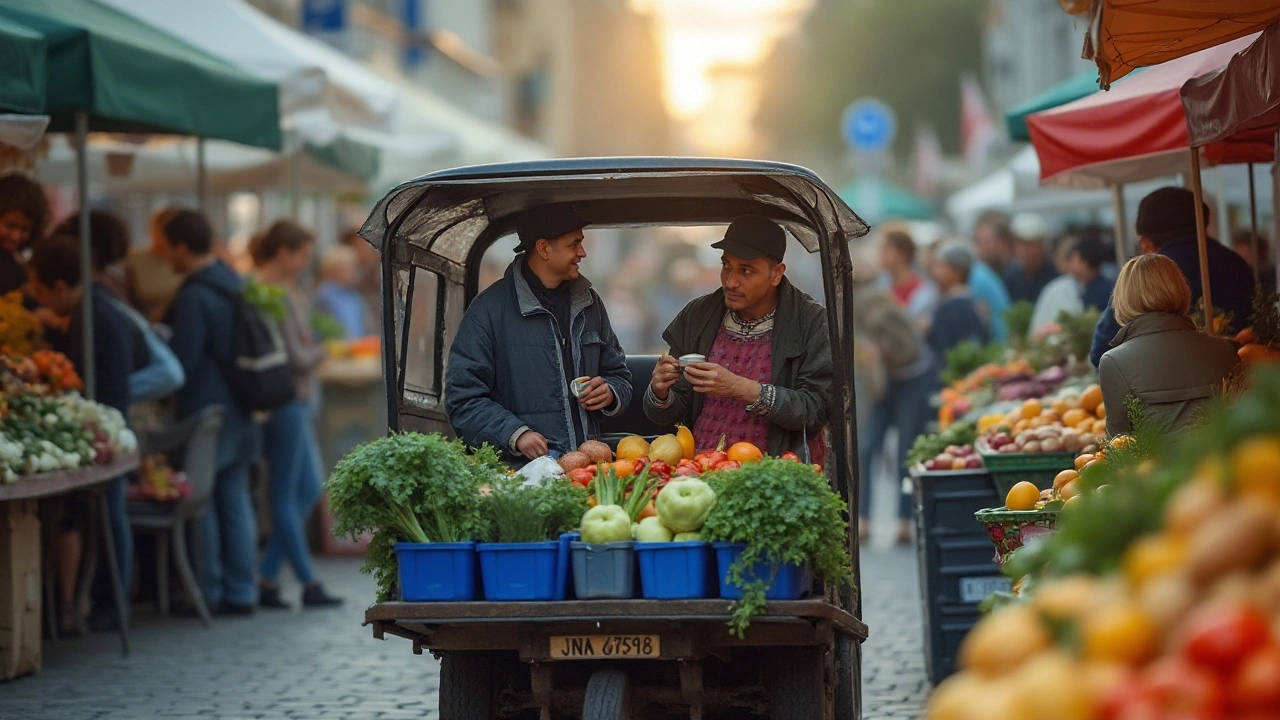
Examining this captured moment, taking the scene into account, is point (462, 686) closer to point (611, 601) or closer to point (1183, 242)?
point (611, 601)

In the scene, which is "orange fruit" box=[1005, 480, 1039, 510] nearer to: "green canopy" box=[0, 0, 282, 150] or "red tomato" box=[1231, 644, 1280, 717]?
"red tomato" box=[1231, 644, 1280, 717]

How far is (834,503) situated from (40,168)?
36.5 feet

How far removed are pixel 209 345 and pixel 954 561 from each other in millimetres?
5071

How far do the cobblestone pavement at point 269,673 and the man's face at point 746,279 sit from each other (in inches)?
78.4

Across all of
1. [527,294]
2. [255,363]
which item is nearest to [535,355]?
[527,294]

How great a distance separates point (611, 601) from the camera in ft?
17.7

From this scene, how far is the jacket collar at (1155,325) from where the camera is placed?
6656mm

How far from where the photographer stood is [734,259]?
6.84 meters

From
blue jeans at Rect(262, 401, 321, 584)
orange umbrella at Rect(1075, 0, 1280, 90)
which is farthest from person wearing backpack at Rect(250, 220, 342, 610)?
orange umbrella at Rect(1075, 0, 1280, 90)

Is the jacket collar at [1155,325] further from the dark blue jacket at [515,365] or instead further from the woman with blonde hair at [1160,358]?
the dark blue jacket at [515,365]

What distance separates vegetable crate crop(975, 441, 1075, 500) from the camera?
25.8 ft

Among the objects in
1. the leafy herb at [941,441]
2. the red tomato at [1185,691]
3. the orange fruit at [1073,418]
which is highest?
the orange fruit at [1073,418]

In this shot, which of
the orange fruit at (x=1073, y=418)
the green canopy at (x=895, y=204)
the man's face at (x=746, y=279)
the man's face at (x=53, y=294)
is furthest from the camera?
the green canopy at (x=895, y=204)

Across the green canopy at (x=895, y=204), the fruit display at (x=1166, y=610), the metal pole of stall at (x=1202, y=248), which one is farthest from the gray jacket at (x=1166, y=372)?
the green canopy at (x=895, y=204)
